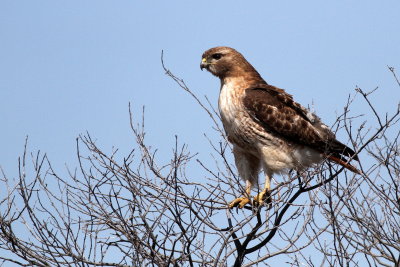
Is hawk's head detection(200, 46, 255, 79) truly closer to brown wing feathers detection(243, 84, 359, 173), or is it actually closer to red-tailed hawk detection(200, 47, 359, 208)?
red-tailed hawk detection(200, 47, 359, 208)

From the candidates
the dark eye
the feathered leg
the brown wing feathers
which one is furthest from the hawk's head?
the feathered leg

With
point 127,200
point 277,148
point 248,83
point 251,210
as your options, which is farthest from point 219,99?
point 127,200

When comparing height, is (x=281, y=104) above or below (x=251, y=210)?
above

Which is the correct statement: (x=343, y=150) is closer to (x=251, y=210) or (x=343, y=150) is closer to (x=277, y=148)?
(x=277, y=148)

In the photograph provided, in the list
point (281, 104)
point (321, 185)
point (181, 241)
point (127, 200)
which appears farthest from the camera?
point (281, 104)

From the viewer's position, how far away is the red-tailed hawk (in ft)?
22.9

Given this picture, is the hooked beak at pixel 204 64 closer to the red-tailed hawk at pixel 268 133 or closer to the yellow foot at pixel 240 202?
the red-tailed hawk at pixel 268 133

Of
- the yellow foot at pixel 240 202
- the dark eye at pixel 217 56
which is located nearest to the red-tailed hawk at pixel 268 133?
the yellow foot at pixel 240 202

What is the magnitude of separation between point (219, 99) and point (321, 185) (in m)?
1.76

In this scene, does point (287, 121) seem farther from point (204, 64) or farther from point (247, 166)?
point (204, 64)

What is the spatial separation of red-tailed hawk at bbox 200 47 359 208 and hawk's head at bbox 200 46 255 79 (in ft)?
0.71

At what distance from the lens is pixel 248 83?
24.8 feet

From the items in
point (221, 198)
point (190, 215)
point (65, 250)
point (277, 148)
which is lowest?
point (65, 250)

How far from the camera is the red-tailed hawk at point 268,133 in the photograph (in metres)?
6.97
